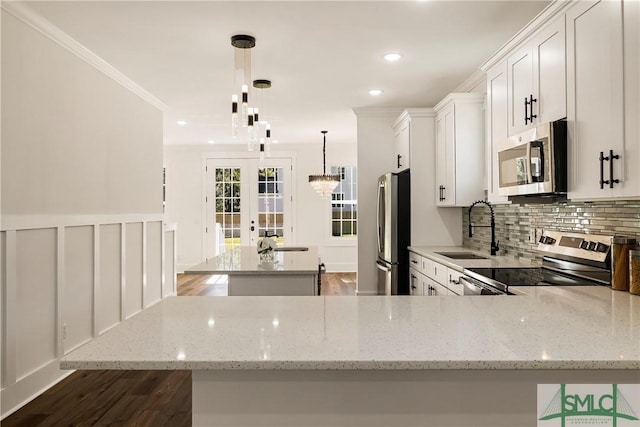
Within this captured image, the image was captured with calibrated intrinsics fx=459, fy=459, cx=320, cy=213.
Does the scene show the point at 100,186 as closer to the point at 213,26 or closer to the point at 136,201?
the point at 136,201

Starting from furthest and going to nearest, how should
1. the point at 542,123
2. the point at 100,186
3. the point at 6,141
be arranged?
the point at 100,186 < the point at 6,141 < the point at 542,123

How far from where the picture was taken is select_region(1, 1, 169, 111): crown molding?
2.79 m

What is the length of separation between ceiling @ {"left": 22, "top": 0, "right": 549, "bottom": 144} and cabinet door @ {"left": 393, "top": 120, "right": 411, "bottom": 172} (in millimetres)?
351

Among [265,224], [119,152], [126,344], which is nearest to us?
[126,344]

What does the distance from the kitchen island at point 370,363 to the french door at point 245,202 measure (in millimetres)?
7404

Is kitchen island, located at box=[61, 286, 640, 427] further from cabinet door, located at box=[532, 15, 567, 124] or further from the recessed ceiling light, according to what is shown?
the recessed ceiling light

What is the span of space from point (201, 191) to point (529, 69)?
7.12 m

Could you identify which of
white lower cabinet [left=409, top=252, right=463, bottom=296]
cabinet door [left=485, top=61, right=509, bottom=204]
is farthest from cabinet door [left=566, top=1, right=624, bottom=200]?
white lower cabinet [left=409, top=252, right=463, bottom=296]

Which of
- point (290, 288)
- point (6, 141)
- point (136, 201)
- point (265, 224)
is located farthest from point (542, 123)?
point (265, 224)

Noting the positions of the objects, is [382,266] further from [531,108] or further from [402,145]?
[531,108]

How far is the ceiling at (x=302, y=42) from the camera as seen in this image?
9.49 ft

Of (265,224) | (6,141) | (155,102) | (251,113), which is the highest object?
(155,102)

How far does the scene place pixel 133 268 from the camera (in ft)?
15.2

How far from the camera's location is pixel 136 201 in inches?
186
